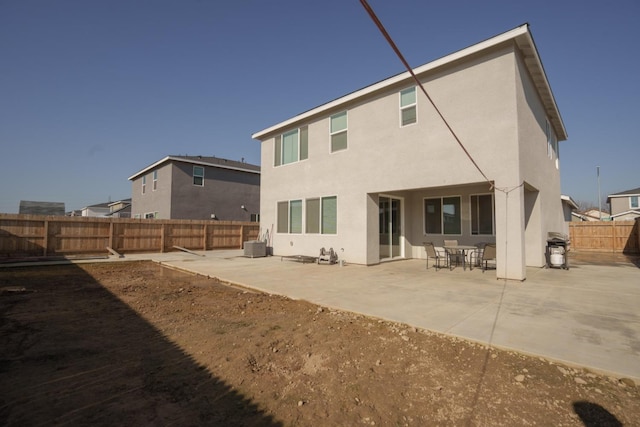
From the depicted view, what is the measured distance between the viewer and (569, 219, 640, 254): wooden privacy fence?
56.9ft

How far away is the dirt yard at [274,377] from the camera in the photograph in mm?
2305

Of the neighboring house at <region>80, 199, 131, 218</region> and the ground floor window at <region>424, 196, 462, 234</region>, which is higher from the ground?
the neighboring house at <region>80, 199, 131, 218</region>

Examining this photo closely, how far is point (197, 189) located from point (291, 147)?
10.8m

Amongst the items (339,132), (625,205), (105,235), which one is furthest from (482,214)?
(625,205)

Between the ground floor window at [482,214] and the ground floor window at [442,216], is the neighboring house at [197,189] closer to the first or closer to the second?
the ground floor window at [442,216]

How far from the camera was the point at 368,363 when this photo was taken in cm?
319

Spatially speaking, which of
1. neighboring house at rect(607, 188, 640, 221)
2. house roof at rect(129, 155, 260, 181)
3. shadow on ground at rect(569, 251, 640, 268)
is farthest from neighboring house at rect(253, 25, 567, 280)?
neighboring house at rect(607, 188, 640, 221)

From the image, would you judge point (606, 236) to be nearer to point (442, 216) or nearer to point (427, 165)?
point (442, 216)

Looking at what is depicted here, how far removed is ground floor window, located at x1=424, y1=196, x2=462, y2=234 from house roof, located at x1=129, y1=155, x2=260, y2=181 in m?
16.1

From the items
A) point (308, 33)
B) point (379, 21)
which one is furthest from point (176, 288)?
point (308, 33)

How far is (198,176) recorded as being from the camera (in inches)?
856

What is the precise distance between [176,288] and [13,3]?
8.47 meters

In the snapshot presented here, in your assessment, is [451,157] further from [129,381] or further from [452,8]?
[129,381]

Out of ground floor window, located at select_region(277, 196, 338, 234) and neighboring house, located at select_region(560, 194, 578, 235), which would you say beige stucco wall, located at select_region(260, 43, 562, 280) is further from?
neighboring house, located at select_region(560, 194, 578, 235)
